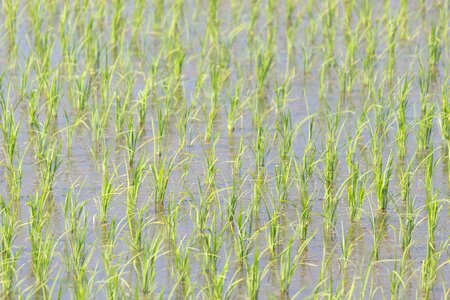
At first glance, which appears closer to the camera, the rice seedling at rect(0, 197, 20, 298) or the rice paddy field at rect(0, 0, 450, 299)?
the rice seedling at rect(0, 197, 20, 298)

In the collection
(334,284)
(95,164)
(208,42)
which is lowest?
(334,284)

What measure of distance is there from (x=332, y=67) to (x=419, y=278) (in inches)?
110

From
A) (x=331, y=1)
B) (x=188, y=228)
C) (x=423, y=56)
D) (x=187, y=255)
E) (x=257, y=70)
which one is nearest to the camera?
(x=187, y=255)

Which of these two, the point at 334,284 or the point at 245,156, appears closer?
the point at 334,284

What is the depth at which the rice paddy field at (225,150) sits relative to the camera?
202 inches

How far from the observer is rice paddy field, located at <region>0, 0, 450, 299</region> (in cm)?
513

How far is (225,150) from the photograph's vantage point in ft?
21.4

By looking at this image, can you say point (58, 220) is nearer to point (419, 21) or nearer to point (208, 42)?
point (208, 42)

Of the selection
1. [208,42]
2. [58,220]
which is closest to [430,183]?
[58,220]

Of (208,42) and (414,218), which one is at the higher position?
(208,42)

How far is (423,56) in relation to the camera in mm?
7875

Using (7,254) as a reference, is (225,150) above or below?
above

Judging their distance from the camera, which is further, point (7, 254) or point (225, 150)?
point (225, 150)

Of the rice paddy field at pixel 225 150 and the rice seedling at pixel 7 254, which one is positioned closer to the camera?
the rice seedling at pixel 7 254
